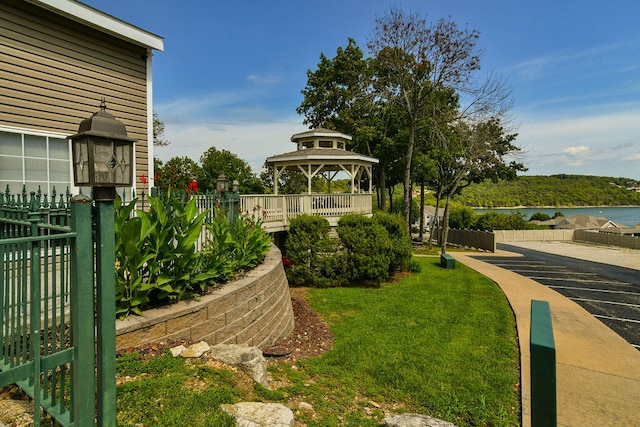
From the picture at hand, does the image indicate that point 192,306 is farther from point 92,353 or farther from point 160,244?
point 92,353

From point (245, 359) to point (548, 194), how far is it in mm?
119365

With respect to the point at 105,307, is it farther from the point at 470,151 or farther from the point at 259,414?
the point at 470,151

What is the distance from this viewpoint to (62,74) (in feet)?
21.7

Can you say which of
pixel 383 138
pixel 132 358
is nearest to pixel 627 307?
pixel 132 358

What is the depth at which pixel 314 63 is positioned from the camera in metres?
27.9

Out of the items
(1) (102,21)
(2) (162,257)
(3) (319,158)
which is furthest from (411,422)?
(3) (319,158)

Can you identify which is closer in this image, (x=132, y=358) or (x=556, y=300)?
(x=132, y=358)

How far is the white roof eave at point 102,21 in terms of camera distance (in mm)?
6258

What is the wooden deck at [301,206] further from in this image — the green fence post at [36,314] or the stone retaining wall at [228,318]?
the green fence post at [36,314]

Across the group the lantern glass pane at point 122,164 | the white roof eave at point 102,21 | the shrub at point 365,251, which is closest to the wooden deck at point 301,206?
the shrub at point 365,251

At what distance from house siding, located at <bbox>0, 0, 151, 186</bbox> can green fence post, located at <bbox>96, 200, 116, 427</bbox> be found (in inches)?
238

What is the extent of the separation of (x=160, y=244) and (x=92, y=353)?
185 centimetres

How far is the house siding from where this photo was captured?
602 centimetres

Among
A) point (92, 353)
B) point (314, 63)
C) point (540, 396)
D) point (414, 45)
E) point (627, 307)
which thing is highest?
point (314, 63)
